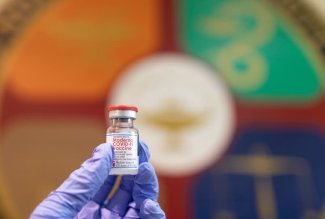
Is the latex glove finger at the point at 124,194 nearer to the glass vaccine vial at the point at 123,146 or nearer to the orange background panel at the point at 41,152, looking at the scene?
the glass vaccine vial at the point at 123,146

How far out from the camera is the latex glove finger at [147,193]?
0.80 metres

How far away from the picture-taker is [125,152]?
0.75 metres

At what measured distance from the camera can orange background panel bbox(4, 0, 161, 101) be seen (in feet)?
4.88

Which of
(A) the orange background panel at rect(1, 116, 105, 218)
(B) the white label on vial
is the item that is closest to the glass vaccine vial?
(B) the white label on vial

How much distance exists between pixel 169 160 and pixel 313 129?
2.05 feet

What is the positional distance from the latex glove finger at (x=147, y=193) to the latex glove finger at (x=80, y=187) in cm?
9

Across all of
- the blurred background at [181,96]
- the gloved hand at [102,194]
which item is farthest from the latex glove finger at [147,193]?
the blurred background at [181,96]

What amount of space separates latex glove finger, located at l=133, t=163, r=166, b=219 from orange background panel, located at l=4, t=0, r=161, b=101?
72 cm

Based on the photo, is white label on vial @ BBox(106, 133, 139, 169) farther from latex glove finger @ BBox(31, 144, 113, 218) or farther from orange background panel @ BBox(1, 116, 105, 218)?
orange background panel @ BBox(1, 116, 105, 218)

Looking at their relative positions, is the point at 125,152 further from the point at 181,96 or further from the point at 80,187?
the point at 181,96

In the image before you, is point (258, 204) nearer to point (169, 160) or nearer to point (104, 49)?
point (169, 160)

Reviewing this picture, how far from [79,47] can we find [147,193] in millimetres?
878

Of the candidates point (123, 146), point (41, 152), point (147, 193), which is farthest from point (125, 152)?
point (41, 152)

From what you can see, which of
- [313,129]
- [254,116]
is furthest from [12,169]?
[313,129]
